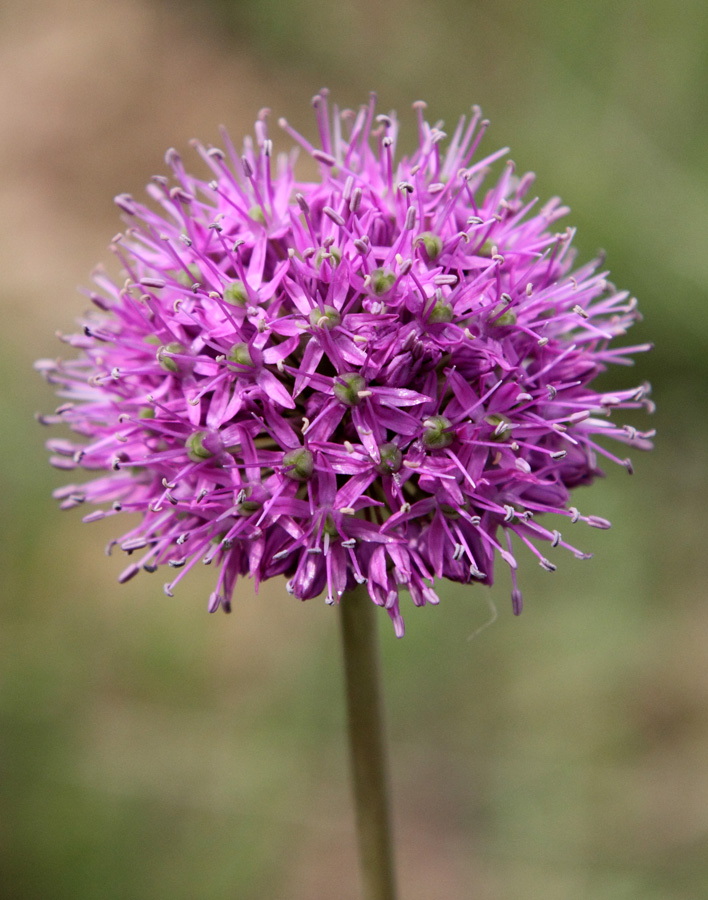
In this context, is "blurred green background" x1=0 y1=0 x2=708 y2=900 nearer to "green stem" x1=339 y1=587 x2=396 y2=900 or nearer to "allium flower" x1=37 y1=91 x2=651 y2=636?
"green stem" x1=339 y1=587 x2=396 y2=900

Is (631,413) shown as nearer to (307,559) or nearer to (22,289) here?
(307,559)

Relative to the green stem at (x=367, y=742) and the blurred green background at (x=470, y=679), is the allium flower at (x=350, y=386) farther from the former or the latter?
the blurred green background at (x=470, y=679)

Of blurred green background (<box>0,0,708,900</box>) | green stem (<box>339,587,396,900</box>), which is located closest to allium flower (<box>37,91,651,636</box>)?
green stem (<box>339,587,396,900</box>)

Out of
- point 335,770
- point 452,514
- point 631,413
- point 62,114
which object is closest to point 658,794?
point 335,770

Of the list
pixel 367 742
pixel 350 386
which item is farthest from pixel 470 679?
pixel 350 386

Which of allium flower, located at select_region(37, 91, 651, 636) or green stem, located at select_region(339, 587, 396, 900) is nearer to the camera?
allium flower, located at select_region(37, 91, 651, 636)

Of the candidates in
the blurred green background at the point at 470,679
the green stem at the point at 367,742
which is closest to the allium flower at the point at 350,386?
the green stem at the point at 367,742
